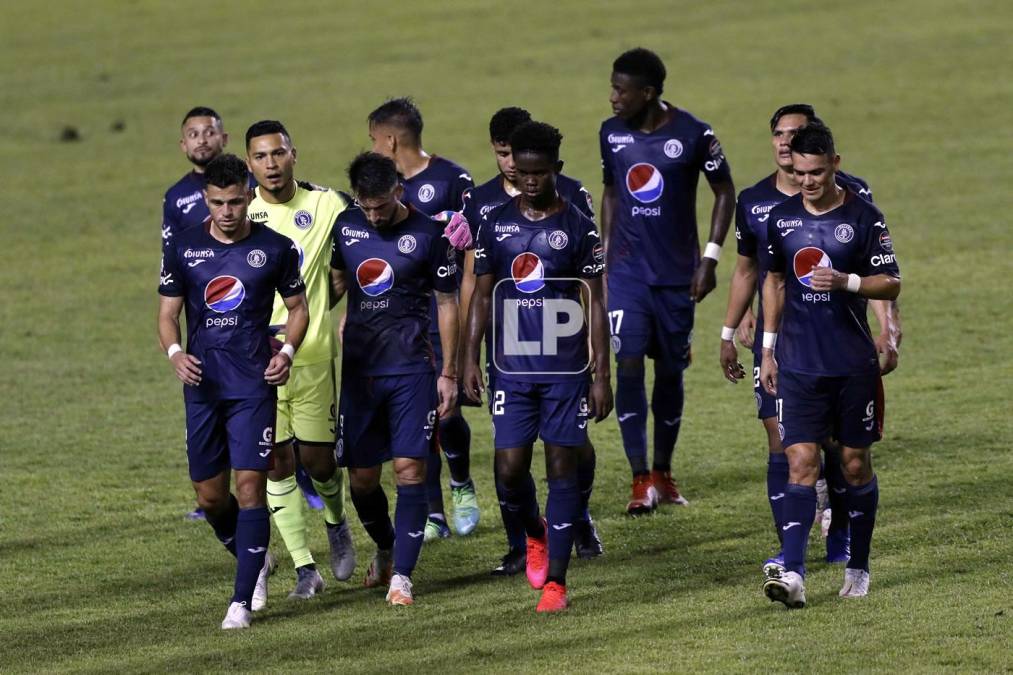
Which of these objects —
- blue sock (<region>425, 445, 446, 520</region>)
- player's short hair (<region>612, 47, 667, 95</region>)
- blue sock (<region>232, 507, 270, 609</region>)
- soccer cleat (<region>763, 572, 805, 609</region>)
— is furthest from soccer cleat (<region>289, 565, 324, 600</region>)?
player's short hair (<region>612, 47, 667, 95</region>)

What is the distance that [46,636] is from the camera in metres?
9.48

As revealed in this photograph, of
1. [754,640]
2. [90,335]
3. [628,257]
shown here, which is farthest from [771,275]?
[90,335]

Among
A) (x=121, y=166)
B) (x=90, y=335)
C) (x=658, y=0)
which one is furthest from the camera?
(x=658, y=0)

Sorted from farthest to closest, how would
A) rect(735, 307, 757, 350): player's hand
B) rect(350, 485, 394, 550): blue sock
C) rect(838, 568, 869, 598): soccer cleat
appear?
rect(735, 307, 757, 350): player's hand
rect(350, 485, 394, 550): blue sock
rect(838, 568, 869, 598): soccer cleat

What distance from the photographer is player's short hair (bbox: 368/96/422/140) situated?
11359mm

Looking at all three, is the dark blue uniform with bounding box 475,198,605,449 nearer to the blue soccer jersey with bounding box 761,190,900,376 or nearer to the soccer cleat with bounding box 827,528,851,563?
the blue soccer jersey with bounding box 761,190,900,376

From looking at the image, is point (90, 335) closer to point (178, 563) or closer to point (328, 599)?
point (178, 563)

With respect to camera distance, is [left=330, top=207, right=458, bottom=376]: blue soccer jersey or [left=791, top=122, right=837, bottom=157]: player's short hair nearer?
[left=791, top=122, right=837, bottom=157]: player's short hair

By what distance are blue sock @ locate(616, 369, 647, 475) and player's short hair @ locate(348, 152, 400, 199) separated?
2908mm

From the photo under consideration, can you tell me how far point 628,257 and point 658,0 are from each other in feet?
102

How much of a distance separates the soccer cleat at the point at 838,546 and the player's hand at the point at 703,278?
206cm

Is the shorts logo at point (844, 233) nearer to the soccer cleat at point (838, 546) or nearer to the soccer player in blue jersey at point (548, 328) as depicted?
the soccer player in blue jersey at point (548, 328)

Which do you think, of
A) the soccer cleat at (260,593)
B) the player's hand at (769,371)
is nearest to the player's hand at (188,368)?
the soccer cleat at (260,593)

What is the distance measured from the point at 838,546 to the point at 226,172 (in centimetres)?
389
